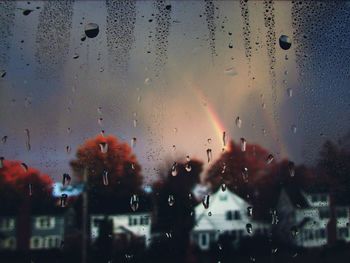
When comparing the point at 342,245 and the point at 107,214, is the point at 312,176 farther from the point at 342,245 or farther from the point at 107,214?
the point at 107,214

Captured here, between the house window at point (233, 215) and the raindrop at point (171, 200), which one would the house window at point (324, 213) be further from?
the raindrop at point (171, 200)

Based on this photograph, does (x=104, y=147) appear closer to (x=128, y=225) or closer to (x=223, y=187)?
(x=128, y=225)

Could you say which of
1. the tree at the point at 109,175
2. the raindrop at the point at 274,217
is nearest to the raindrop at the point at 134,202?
the tree at the point at 109,175

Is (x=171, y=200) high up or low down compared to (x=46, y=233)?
up

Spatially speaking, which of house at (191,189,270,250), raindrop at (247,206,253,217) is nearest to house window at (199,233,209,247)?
house at (191,189,270,250)

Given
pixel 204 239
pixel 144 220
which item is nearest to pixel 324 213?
pixel 204 239

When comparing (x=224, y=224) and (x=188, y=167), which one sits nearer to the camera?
(x=224, y=224)
